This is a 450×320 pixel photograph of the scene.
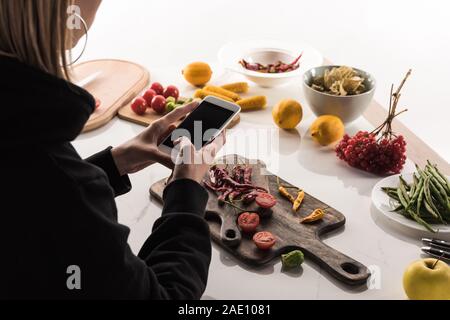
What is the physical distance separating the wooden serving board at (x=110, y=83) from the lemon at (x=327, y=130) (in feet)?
2.16

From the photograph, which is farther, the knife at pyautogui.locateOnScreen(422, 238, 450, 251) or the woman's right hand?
the knife at pyautogui.locateOnScreen(422, 238, 450, 251)

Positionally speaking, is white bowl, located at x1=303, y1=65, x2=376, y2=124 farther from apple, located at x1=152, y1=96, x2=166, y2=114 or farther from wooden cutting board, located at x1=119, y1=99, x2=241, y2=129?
apple, located at x1=152, y1=96, x2=166, y2=114

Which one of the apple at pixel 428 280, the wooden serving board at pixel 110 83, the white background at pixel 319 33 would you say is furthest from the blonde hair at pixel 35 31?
the white background at pixel 319 33

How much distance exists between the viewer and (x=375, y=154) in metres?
1.53

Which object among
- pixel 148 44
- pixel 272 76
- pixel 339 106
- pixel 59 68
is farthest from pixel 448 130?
pixel 59 68

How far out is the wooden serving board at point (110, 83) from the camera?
71.8 inches

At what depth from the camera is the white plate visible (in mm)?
1294

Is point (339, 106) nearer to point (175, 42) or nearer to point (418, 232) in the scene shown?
point (418, 232)

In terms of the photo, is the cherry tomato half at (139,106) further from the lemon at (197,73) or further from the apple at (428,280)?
the apple at (428,280)

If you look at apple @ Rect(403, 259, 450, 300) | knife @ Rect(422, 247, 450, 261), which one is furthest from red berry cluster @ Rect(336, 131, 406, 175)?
apple @ Rect(403, 259, 450, 300)

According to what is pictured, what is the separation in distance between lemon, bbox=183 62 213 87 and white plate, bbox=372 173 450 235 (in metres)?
0.84

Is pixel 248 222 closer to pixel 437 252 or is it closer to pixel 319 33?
pixel 437 252

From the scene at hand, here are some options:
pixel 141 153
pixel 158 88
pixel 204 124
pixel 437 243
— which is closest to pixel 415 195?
pixel 437 243
